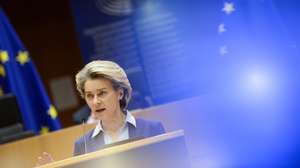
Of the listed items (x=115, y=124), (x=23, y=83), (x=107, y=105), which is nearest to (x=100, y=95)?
(x=107, y=105)

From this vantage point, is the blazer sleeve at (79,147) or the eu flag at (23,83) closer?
the blazer sleeve at (79,147)

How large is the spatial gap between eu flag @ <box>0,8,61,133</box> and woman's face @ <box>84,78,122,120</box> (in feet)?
7.29

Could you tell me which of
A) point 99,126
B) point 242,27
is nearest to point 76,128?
point 99,126

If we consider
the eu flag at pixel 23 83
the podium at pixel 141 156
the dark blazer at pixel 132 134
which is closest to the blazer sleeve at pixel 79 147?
the dark blazer at pixel 132 134

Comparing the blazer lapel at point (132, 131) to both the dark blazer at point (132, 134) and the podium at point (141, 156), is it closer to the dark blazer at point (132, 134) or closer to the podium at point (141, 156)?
the dark blazer at point (132, 134)

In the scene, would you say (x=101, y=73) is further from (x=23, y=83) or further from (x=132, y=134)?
(x=23, y=83)

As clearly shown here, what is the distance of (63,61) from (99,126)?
4113 mm

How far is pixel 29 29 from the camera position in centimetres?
594

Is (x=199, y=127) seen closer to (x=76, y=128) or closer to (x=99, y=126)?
(x=76, y=128)

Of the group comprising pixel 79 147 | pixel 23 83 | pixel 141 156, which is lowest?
pixel 141 156

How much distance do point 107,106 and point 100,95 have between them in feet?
0.18

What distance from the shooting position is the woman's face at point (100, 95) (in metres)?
1.88

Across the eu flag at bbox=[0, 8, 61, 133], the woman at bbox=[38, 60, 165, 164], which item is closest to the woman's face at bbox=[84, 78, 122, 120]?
the woman at bbox=[38, 60, 165, 164]

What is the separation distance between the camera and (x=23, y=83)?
4.13 metres
